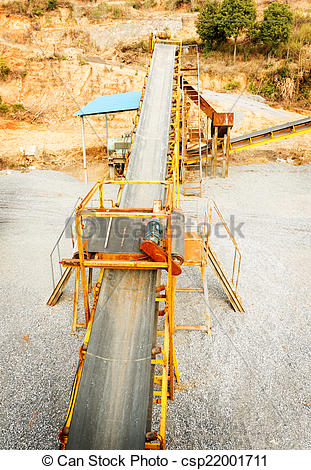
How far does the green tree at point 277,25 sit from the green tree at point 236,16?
1.28 m

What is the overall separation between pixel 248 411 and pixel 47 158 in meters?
18.7

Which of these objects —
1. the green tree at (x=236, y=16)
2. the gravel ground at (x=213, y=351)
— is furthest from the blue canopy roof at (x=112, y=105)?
the green tree at (x=236, y=16)

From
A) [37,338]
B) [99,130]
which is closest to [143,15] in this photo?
[99,130]

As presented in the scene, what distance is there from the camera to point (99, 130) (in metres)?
23.6

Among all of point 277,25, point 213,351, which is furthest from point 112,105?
point 277,25

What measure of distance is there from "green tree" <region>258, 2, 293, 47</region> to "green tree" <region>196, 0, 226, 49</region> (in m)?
3.92

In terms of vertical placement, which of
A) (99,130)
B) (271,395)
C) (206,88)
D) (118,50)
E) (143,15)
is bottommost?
(271,395)

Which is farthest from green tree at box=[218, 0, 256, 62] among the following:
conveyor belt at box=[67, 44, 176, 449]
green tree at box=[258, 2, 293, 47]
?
conveyor belt at box=[67, 44, 176, 449]

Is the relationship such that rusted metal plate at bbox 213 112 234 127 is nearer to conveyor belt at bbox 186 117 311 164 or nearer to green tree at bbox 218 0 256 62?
conveyor belt at bbox 186 117 311 164

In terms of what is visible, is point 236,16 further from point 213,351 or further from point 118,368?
point 118,368

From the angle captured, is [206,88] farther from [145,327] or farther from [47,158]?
[145,327]

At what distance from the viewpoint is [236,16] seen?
28.3 meters

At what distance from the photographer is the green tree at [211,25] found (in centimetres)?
2930

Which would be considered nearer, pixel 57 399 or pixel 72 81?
pixel 57 399
